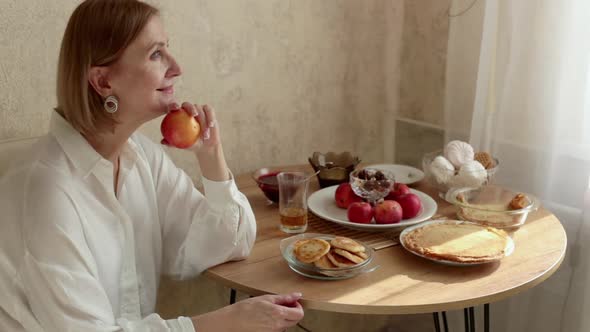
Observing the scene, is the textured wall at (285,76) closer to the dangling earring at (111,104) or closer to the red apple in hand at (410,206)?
the dangling earring at (111,104)

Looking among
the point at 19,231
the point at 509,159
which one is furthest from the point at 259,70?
the point at 19,231

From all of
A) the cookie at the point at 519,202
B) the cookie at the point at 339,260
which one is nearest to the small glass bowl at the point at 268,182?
the cookie at the point at 339,260

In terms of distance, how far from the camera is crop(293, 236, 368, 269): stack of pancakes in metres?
1.48

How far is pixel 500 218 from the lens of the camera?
1.73 m

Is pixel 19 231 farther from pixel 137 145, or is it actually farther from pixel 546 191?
pixel 546 191

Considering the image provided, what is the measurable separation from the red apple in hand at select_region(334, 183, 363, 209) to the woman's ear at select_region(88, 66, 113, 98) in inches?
27.2

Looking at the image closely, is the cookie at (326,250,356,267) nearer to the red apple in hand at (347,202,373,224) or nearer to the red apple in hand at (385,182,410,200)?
the red apple in hand at (347,202,373,224)

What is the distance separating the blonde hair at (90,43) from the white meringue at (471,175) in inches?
38.0

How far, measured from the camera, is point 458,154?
192cm

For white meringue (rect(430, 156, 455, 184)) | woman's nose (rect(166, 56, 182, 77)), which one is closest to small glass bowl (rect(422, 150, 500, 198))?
white meringue (rect(430, 156, 455, 184))

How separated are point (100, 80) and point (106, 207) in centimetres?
28

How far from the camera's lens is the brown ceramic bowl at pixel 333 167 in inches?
79.0

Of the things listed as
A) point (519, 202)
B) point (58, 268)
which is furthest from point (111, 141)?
point (519, 202)

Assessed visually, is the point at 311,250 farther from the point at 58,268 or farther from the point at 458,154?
the point at 458,154
